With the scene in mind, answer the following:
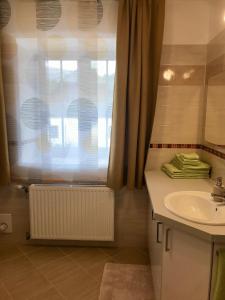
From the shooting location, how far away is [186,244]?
1.26 meters

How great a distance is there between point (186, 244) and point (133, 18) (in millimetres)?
1693

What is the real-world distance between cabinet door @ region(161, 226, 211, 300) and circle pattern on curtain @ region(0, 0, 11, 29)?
208 centimetres

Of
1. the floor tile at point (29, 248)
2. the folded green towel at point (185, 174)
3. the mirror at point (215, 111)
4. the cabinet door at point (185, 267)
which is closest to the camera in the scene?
the cabinet door at point (185, 267)

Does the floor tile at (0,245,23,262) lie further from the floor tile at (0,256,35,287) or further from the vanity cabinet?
the vanity cabinet

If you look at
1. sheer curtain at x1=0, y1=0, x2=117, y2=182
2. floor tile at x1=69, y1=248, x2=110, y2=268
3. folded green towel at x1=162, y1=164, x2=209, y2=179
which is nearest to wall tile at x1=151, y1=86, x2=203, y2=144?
folded green towel at x1=162, y1=164, x2=209, y2=179

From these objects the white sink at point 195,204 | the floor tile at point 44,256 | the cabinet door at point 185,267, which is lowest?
the floor tile at point 44,256

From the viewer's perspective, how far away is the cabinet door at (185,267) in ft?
4.00

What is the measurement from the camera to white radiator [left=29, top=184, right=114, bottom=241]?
2.21m

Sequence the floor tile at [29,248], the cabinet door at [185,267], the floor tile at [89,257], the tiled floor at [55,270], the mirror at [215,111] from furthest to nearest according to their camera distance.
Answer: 1. the floor tile at [29,248]
2. the floor tile at [89,257]
3. the tiled floor at [55,270]
4. the mirror at [215,111]
5. the cabinet door at [185,267]

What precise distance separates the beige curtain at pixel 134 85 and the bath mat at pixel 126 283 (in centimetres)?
71

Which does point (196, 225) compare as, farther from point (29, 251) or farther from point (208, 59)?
point (29, 251)

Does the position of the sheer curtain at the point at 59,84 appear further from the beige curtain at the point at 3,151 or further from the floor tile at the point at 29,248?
the floor tile at the point at 29,248

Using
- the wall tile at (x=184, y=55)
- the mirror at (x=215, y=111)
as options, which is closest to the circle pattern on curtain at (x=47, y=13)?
the wall tile at (x=184, y=55)

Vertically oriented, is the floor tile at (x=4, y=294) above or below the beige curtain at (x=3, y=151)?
below
